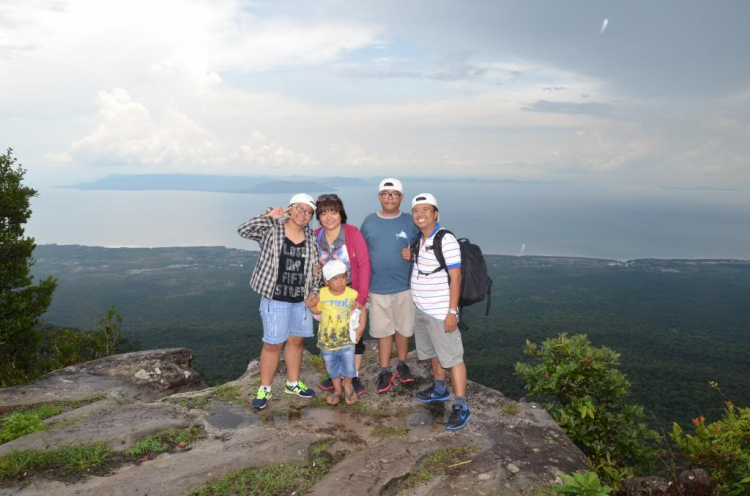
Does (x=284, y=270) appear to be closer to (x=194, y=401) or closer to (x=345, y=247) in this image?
(x=345, y=247)

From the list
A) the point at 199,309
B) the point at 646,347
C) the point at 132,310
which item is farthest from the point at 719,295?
the point at 132,310

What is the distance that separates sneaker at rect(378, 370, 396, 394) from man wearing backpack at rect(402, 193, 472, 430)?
103cm

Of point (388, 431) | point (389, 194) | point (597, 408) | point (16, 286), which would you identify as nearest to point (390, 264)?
point (389, 194)

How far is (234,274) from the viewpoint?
359ft

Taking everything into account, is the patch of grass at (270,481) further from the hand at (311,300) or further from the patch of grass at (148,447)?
the hand at (311,300)

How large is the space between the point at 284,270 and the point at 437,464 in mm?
2812

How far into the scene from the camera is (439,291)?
5.02 meters

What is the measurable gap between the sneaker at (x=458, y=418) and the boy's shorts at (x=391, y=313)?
110cm

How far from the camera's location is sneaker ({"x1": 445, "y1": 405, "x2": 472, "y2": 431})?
4.91m

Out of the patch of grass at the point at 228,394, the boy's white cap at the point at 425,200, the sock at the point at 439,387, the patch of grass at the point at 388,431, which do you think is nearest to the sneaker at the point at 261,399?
the patch of grass at the point at 228,394

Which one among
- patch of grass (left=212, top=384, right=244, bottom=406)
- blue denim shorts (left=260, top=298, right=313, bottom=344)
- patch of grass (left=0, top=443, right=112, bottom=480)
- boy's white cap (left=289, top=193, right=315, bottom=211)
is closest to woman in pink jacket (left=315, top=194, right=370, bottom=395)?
boy's white cap (left=289, top=193, right=315, bottom=211)

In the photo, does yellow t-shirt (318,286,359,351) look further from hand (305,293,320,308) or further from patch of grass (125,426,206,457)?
patch of grass (125,426,206,457)

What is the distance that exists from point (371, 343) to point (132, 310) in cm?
8000

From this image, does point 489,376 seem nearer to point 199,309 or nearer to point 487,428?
point 487,428
